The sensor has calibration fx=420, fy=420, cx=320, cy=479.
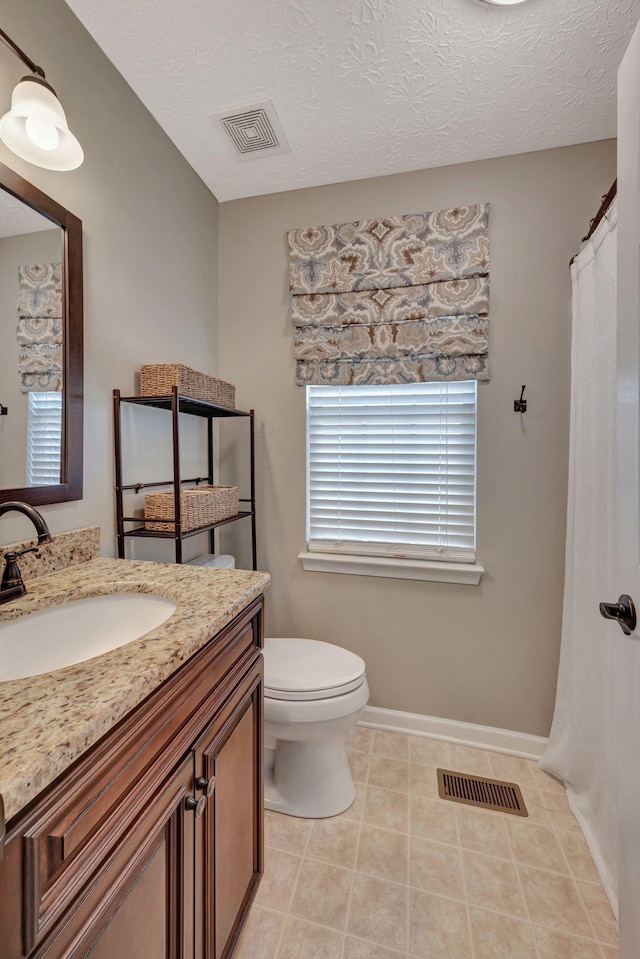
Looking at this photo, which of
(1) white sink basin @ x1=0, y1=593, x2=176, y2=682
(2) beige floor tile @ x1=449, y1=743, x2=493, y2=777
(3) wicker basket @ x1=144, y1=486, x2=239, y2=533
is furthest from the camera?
(2) beige floor tile @ x1=449, y1=743, x2=493, y2=777

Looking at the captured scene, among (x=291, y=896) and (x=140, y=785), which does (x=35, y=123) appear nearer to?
(x=140, y=785)

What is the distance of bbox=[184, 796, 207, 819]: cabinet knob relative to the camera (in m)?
0.75

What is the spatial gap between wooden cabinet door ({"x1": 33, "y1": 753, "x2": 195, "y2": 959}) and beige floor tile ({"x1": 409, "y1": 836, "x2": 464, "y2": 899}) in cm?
80

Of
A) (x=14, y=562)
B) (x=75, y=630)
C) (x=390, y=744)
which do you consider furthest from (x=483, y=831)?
(x=14, y=562)

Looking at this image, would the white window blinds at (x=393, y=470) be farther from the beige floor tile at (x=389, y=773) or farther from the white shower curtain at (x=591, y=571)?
the beige floor tile at (x=389, y=773)

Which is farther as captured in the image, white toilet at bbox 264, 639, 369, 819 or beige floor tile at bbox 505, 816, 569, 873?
white toilet at bbox 264, 639, 369, 819

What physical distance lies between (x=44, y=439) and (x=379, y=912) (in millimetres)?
1602

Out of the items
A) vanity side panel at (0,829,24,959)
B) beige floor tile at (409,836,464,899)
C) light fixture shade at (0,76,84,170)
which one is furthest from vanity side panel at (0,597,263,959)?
light fixture shade at (0,76,84,170)

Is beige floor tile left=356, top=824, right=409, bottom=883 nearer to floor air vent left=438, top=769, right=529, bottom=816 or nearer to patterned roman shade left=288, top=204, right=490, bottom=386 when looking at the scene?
floor air vent left=438, top=769, right=529, bottom=816

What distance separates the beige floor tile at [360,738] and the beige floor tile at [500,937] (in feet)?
2.34

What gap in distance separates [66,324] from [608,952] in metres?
2.21

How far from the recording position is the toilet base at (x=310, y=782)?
1.50 metres

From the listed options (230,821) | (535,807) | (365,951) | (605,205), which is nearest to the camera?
(230,821)

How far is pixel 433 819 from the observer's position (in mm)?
1478
